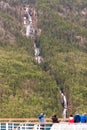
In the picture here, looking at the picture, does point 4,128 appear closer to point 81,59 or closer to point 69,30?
point 81,59

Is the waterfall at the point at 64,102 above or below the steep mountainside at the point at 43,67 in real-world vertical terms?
below

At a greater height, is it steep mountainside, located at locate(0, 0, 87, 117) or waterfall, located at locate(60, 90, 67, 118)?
steep mountainside, located at locate(0, 0, 87, 117)

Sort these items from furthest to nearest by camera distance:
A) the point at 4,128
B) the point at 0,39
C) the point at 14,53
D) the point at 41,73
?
the point at 0,39, the point at 14,53, the point at 41,73, the point at 4,128

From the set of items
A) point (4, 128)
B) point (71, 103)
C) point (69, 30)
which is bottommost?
point (71, 103)

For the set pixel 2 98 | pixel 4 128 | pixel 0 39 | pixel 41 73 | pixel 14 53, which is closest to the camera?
pixel 4 128

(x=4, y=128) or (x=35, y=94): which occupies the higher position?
(x=4, y=128)

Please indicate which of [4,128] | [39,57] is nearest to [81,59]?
[39,57]

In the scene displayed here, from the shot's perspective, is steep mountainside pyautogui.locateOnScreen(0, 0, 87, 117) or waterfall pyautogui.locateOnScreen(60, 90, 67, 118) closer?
waterfall pyautogui.locateOnScreen(60, 90, 67, 118)

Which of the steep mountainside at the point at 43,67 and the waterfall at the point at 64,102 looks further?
the steep mountainside at the point at 43,67
